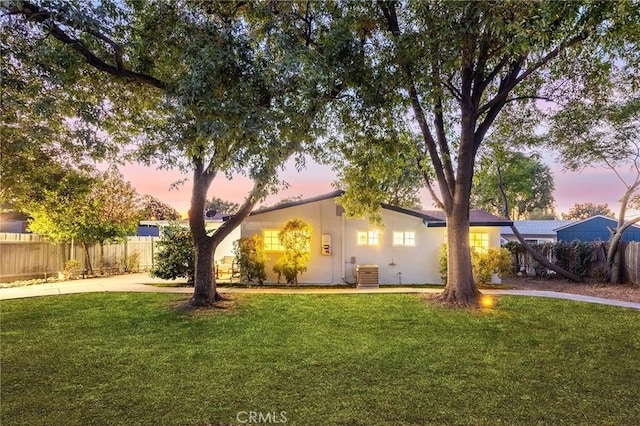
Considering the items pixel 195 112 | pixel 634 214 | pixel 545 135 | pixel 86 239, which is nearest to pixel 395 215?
pixel 545 135

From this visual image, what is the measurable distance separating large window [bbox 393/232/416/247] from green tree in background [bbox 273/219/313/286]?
320 centimetres

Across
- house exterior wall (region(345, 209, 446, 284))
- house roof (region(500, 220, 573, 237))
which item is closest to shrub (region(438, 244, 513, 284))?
house exterior wall (region(345, 209, 446, 284))

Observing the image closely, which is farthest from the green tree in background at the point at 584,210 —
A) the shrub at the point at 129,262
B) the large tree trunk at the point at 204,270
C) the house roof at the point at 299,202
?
the large tree trunk at the point at 204,270

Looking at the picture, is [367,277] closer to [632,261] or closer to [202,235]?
[202,235]

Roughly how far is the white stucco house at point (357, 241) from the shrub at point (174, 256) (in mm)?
2069

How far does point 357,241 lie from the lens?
13.4m

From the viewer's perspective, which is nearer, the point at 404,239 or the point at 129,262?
the point at 404,239

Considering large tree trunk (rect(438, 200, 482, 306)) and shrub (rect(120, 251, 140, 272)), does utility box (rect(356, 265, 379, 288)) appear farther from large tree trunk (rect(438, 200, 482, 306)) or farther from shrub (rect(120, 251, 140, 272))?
shrub (rect(120, 251, 140, 272))

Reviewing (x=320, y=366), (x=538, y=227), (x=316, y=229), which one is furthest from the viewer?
(x=538, y=227)

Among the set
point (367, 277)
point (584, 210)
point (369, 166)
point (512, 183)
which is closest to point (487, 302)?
point (367, 277)

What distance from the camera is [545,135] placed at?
14.2 m

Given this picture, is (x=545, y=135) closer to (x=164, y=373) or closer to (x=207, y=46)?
(x=207, y=46)
